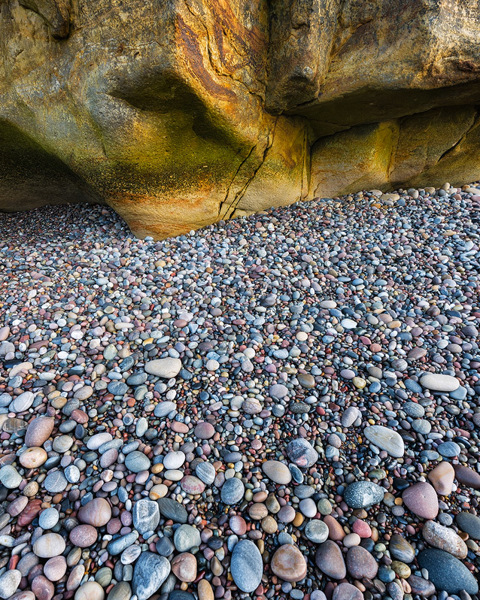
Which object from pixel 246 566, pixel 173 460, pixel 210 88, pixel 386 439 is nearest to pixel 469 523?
pixel 386 439

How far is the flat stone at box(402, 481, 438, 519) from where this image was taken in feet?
4.87

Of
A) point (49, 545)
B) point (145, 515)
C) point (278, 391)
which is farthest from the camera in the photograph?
point (278, 391)

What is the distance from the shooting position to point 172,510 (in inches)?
58.9

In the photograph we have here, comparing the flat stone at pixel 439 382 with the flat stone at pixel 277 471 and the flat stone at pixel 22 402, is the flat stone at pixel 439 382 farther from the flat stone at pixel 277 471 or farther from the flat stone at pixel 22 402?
the flat stone at pixel 22 402

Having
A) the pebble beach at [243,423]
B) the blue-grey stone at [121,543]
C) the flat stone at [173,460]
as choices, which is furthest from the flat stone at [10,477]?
the flat stone at [173,460]

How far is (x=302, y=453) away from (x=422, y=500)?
1.75 feet

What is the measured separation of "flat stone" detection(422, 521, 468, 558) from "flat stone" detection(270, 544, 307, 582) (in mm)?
520

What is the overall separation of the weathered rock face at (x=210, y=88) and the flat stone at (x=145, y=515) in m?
2.73

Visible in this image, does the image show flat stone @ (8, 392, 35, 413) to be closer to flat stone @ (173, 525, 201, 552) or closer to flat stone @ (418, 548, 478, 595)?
flat stone @ (173, 525, 201, 552)

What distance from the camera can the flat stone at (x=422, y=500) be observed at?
1.48 m

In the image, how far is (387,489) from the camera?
1586 mm

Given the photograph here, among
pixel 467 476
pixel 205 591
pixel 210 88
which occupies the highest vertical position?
pixel 210 88

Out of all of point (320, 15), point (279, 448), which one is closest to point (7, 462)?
point (279, 448)

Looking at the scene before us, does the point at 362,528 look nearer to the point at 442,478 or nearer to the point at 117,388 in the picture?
the point at 442,478
